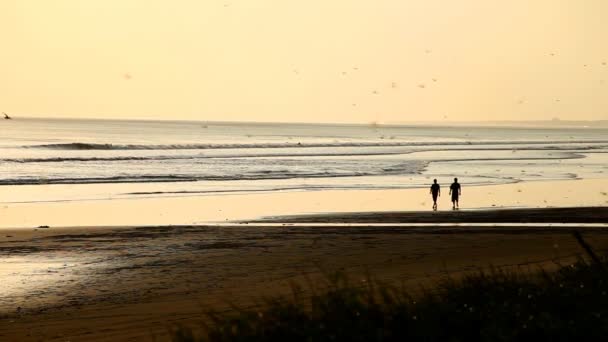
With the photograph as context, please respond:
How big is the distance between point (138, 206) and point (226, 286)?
18.6 m

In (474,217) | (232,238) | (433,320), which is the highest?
(433,320)

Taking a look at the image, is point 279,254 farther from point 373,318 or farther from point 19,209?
point 19,209

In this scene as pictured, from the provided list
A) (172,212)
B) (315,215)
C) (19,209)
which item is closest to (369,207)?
(315,215)

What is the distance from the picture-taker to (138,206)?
3497cm

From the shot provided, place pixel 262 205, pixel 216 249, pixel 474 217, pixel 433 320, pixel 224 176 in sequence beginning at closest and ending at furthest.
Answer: pixel 433 320, pixel 216 249, pixel 474 217, pixel 262 205, pixel 224 176

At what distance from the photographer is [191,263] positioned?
19859 millimetres

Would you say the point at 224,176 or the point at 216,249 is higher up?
the point at 216,249

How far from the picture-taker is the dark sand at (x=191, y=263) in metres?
14.5

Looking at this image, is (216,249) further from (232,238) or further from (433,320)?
(433,320)

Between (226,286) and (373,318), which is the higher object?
(373,318)

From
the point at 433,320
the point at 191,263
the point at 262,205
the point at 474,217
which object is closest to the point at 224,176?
the point at 262,205

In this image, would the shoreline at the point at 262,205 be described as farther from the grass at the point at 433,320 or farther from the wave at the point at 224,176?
the grass at the point at 433,320

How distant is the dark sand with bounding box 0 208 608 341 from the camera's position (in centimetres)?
1449

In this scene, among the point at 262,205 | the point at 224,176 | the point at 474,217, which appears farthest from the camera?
the point at 224,176
